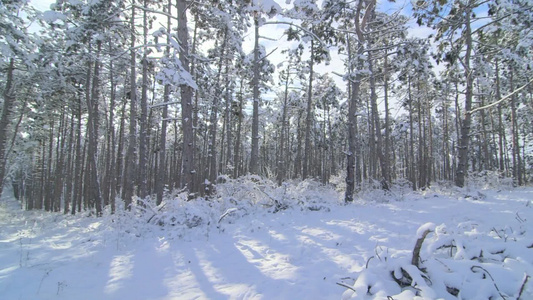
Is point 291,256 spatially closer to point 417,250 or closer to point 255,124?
point 417,250

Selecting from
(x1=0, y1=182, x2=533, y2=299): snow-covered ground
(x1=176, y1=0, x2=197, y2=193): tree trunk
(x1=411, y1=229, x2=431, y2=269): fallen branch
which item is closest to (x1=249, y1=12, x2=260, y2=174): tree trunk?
(x1=176, y1=0, x2=197, y2=193): tree trunk

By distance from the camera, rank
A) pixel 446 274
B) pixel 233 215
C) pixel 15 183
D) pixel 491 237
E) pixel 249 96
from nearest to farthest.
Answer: pixel 446 274
pixel 491 237
pixel 233 215
pixel 249 96
pixel 15 183

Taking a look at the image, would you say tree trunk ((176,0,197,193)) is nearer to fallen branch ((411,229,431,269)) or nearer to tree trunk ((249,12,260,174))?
tree trunk ((249,12,260,174))

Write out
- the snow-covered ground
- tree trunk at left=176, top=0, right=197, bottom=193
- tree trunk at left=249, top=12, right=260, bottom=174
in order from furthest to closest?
tree trunk at left=249, top=12, right=260, bottom=174 < tree trunk at left=176, top=0, right=197, bottom=193 < the snow-covered ground

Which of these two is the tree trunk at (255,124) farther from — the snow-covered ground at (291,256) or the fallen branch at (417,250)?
the fallen branch at (417,250)

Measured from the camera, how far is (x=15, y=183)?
45625mm

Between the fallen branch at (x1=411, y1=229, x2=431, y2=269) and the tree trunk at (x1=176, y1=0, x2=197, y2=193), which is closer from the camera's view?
the fallen branch at (x1=411, y1=229, x2=431, y2=269)

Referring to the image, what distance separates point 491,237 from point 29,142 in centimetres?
3036

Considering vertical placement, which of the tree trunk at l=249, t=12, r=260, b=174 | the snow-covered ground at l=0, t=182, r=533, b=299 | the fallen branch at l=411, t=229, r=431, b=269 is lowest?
the snow-covered ground at l=0, t=182, r=533, b=299

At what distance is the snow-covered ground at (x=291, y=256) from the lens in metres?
2.87

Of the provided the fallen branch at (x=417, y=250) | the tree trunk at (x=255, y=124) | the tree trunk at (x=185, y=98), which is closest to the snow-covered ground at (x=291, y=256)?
the fallen branch at (x=417, y=250)

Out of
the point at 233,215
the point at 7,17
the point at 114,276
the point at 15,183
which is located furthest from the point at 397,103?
the point at 15,183

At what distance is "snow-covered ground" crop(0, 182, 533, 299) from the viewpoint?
2.87 meters

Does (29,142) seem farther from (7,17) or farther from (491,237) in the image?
(491,237)
